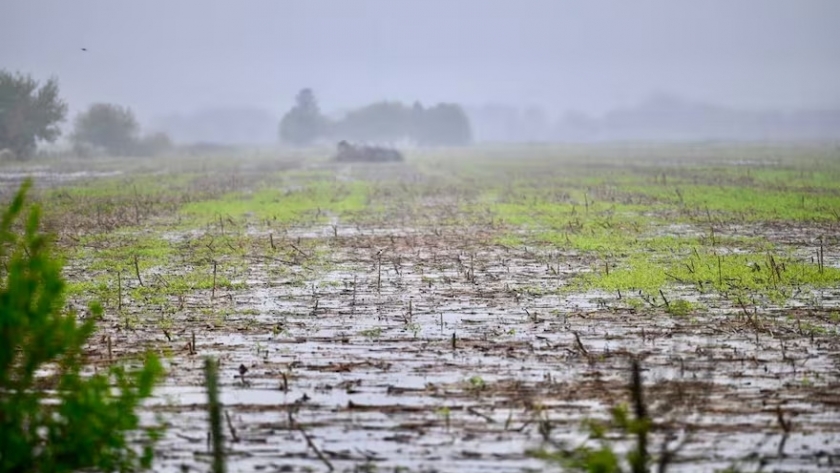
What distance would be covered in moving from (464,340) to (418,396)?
2.24 meters

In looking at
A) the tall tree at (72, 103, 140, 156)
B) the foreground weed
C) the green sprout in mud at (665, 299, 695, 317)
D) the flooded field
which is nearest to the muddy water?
the flooded field

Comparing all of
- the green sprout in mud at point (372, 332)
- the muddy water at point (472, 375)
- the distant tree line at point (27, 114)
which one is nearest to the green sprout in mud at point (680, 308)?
the muddy water at point (472, 375)

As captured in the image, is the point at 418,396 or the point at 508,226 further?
the point at 508,226

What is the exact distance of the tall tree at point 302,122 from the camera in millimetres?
151125

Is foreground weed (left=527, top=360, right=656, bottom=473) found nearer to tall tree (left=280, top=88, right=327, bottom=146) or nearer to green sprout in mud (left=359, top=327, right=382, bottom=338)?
green sprout in mud (left=359, top=327, right=382, bottom=338)

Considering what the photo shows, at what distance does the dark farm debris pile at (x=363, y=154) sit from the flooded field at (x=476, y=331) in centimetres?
4762

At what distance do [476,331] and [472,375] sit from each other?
200 centimetres

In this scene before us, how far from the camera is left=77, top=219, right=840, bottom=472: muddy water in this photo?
684 cm

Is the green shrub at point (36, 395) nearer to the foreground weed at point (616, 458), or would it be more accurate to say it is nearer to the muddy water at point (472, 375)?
the muddy water at point (472, 375)

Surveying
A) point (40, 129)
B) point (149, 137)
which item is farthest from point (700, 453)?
point (149, 137)

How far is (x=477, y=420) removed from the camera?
744cm

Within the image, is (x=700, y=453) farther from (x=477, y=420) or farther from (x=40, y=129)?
(x=40, y=129)

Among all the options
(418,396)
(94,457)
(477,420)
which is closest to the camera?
(94,457)

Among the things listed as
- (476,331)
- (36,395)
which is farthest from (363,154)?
(36,395)
